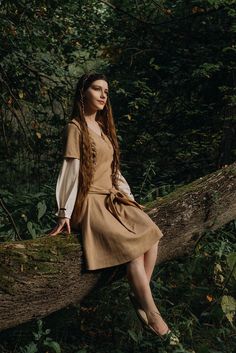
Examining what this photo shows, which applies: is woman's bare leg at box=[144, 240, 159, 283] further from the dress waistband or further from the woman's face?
the woman's face

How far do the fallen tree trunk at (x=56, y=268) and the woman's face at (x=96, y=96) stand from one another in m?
0.86

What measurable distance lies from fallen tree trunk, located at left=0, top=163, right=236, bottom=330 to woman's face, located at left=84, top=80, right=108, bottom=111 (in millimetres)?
863

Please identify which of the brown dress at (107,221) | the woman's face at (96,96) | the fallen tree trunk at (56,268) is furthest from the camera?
the woman's face at (96,96)

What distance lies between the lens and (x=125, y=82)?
788 centimetres

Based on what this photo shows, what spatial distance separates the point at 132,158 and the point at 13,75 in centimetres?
261

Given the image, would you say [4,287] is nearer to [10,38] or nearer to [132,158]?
[10,38]

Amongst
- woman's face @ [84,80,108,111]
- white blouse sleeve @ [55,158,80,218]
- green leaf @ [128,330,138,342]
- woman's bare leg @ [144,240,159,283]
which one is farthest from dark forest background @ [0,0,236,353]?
woman's face @ [84,80,108,111]

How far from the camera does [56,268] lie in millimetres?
3453

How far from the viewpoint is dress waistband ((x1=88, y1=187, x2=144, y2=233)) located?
12.6 feet

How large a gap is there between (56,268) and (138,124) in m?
4.96

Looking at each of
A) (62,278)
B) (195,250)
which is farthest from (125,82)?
(62,278)

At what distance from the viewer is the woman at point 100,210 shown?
369 centimetres

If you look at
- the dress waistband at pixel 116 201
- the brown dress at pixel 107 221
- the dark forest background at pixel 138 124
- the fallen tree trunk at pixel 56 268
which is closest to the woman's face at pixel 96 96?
the brown dress at pixel 107 221

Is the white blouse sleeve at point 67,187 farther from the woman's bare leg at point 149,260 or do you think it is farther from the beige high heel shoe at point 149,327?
the beige high heel shoe at point 149,327
